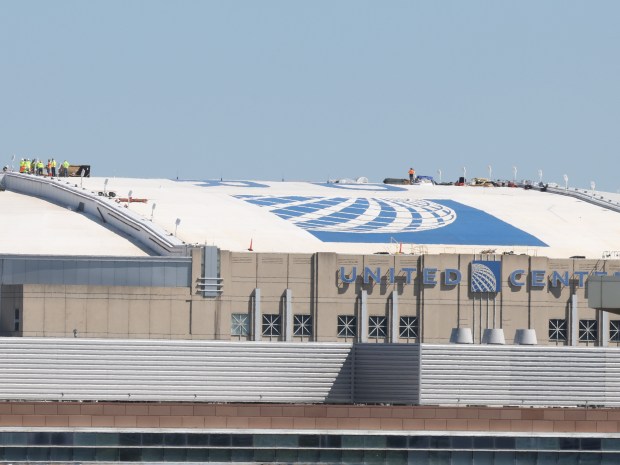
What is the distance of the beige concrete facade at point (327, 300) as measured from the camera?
13312 centimetres

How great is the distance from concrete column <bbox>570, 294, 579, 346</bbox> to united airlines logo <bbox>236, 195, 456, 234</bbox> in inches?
736

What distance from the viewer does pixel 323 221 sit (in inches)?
6294

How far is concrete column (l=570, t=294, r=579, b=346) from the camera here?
466 ft

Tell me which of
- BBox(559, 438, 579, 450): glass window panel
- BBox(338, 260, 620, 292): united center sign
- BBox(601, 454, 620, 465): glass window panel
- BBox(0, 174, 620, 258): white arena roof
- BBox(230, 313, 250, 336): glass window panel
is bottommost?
BBox(601, 454, 620, 465): glass window panel

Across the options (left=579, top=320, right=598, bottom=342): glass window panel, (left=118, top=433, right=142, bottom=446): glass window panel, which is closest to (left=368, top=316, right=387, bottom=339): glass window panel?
(left=579, top=320, right=598, bottom=342): glass window panel

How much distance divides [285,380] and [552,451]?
2103 cm

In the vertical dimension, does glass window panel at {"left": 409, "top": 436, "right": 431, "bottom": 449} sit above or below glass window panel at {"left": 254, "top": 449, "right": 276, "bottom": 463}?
above

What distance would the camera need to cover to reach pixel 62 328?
132m

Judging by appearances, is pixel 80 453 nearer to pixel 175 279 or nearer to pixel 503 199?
pixel 175 279

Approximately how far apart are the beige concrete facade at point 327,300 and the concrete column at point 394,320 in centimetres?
10

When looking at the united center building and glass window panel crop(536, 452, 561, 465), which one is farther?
glass window panel crop(536, 452, 561, 465)

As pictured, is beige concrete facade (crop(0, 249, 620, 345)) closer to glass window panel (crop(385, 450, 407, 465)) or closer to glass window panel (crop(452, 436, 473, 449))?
glass window panel (crop(385, 450, 407, 465))

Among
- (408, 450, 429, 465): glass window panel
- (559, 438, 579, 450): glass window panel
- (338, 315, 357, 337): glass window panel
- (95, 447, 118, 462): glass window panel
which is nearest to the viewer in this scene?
(95, 447, 118, 462): glass window panel

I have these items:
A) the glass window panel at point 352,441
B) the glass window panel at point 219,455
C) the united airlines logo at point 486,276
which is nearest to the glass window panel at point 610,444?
the glass window panel at point 352,441
